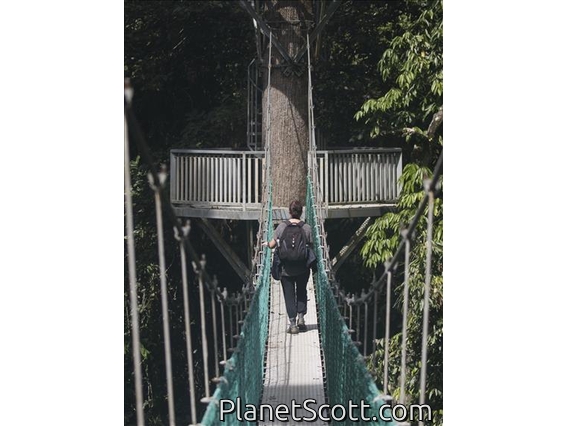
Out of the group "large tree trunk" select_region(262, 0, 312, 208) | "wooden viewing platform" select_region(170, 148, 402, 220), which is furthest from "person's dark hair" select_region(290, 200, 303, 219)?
"large tree trunk" select_region(262, 0, 312, 208)

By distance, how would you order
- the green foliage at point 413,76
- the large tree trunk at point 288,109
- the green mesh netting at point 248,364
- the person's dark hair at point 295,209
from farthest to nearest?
the large tree trunk at point 288,109 < the green foliage at point 413,76 < the person's dark hair at point 295,209 < the green mesh netting at point 248,364

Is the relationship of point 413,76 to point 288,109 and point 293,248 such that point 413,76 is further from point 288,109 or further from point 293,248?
point 293,248

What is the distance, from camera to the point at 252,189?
10.4 metres

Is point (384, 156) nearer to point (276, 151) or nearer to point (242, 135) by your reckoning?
point (276, 151)

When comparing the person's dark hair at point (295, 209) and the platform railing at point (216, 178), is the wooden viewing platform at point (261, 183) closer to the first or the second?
the platform railing at point (216, 178)

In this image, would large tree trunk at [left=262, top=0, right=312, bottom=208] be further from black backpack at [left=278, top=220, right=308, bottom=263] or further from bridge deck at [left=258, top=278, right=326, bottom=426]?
black backpack at [left=278, top=220, right=308, bottom=263]

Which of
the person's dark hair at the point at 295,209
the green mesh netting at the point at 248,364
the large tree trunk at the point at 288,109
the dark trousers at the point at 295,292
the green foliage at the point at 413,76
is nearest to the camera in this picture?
the green mesh netting at the point at 248,364

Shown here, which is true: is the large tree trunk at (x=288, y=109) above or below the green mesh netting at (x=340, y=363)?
above

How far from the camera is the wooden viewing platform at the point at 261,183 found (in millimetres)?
9969

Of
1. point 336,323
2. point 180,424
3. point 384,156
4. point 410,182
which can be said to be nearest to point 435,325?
point 410,182

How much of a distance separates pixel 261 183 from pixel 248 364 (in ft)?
16.5

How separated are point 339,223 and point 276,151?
1969 millimetres

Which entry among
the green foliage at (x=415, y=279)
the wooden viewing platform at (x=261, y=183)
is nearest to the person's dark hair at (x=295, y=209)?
the green foliage at (x=415, y=279)

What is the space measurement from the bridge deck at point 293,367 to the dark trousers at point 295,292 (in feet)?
0.63
